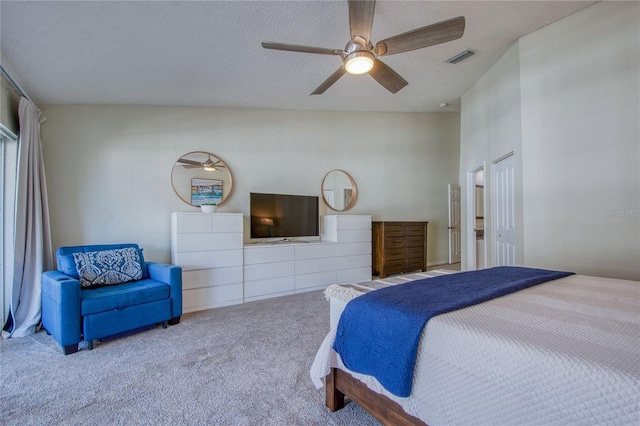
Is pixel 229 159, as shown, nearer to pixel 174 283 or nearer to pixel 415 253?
pixel 174 283

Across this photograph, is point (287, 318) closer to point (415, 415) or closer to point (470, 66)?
point (415, 415)

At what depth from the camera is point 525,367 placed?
91cm

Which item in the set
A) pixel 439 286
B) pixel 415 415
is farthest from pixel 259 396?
pixel 439 286

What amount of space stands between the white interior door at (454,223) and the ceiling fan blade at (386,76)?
161 inches

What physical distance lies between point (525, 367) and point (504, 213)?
10.8 ft

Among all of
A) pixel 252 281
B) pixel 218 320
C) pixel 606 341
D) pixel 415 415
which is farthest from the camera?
pixel 252 281

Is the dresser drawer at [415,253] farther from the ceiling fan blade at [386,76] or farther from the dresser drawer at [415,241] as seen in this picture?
the ceiling fan blade at [386,76]

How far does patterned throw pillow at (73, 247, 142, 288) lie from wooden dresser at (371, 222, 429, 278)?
351cm

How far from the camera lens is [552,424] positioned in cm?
83

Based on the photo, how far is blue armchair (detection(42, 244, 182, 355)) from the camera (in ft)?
7.84

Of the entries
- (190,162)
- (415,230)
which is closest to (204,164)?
(190,162)

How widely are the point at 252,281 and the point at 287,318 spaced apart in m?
0.91

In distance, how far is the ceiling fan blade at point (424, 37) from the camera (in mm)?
2061

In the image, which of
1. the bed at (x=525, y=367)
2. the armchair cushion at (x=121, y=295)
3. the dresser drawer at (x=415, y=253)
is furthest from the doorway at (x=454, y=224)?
the armchair cushion at (x=121, y=295)
